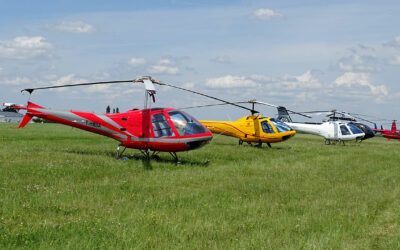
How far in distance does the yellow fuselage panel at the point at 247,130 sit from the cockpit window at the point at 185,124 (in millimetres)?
11213

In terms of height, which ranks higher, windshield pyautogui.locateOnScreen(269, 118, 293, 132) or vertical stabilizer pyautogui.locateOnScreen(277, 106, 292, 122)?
vertical stabilizer pyautogui.locateOnScreen(277, 106, 292, 122)

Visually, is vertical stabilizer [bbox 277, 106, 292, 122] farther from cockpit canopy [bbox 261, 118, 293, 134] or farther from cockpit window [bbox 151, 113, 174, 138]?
cockpit window [bbox 151, 113, 174, 138]

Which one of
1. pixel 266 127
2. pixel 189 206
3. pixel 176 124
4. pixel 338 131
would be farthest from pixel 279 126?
pixel 189 206

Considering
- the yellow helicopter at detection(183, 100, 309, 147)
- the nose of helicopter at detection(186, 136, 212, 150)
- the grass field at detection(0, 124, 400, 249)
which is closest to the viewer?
the grass field at detection(0, 124, 400, 249)

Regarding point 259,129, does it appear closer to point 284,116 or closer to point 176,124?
point 176,124

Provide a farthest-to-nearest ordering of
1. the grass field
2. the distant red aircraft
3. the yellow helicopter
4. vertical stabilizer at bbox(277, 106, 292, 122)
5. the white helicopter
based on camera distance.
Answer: the distant red aircraft → vertical stabilizer at bbox(277, 106, 292, 122) → the white helicopter → the yellow helicopter → the grass field

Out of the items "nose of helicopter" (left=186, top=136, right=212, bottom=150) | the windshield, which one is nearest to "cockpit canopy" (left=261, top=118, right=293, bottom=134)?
the windshield

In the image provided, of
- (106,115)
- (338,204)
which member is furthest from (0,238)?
(106,115)

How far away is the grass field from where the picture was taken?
6754 mm

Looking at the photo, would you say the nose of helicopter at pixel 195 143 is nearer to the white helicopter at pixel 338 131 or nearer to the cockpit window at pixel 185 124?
the cockpit window at pixel 185 124

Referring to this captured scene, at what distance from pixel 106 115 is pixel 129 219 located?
10.7 m

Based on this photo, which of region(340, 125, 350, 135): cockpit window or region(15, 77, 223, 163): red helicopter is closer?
region(15, 77, 223, 163): red helicopter

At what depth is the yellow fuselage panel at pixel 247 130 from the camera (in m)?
26.9

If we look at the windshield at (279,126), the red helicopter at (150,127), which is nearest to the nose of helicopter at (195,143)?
the red helicopter at (150,127)
